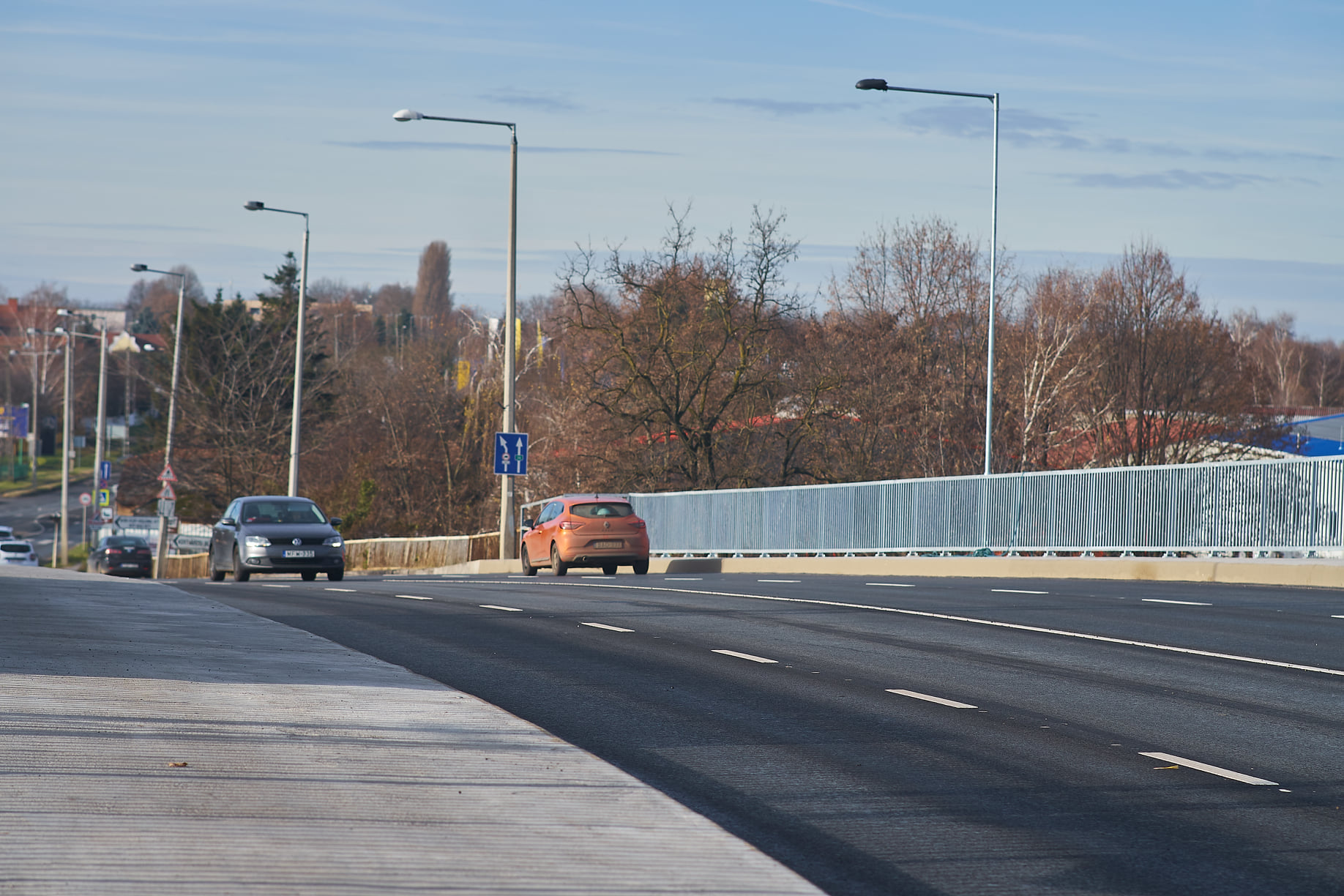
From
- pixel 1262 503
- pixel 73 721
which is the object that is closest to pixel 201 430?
pixel 1262 503

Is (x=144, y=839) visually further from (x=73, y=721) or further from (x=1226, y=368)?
(x=1226, y=368)

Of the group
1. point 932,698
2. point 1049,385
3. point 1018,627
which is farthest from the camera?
point 1049,385

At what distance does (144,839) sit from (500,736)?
2.73 meters

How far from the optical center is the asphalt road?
18.7 feet

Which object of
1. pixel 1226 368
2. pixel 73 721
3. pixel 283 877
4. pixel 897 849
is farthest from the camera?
pixel 1226 368

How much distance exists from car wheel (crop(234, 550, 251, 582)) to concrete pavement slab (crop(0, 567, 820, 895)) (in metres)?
17.2

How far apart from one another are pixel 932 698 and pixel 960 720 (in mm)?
867

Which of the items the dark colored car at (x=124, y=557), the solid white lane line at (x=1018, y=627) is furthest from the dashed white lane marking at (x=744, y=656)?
the dark colored car at (x=124, y=557)

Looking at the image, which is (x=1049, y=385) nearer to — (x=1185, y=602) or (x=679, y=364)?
(x=679, y=364)

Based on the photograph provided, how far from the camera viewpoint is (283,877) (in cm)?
478

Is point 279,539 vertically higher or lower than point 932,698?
higher

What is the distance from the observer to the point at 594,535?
2892 cm

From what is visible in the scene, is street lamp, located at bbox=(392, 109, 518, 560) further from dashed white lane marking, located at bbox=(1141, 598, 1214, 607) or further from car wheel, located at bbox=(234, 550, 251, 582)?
dashed white lane marking, located at bbox=(1141, 598, 1214, 607)

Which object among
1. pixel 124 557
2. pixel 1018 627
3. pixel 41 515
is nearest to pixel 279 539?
pixel 1018 627
